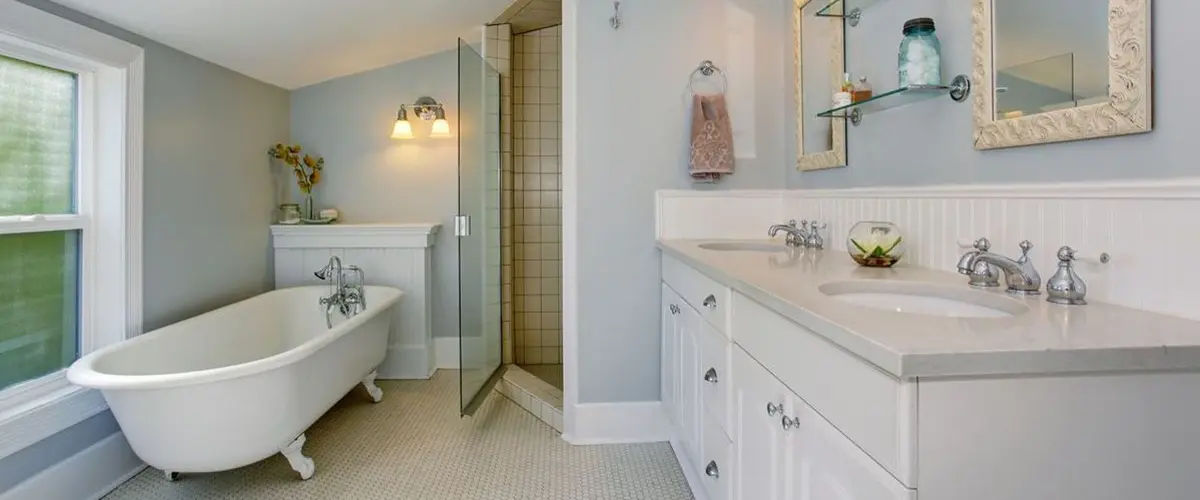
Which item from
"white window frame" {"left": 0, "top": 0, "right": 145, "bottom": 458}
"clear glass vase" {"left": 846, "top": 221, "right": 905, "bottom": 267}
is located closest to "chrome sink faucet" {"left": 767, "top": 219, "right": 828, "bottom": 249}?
"clear glass vase" {"left": 846, "top": 221, "right": 905, "bottom": 267}

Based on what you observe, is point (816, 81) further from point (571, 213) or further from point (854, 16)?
point (571, 213)

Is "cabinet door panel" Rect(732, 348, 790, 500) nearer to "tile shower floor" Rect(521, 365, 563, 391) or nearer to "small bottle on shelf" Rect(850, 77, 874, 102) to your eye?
"small bottle on shelf" Rect(850, 77, 874, 102)

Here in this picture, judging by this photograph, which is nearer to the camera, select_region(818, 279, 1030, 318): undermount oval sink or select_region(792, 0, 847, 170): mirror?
select_region(818, 279, 1030, 318): undermount oval sink

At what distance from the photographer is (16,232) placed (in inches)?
79.7

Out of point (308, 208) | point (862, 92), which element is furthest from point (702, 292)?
point (308, 208)

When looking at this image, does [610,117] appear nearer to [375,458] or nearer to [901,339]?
[375,458]

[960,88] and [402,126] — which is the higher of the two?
[402,126]

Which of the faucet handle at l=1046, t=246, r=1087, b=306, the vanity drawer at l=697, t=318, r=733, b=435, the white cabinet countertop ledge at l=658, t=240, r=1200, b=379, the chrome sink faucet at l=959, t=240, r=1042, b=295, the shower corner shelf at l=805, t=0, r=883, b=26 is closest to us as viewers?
the white cabinet countertop ledge at l=658, t=240, r=1200, b=379

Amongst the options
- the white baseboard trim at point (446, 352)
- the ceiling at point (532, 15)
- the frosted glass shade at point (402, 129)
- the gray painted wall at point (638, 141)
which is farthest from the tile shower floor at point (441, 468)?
the ceiling at point (532, 15)

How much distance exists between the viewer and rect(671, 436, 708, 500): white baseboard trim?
196 centimetres

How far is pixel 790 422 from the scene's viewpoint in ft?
3.72

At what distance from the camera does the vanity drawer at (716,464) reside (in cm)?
157

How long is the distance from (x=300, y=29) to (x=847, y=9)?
2473mm

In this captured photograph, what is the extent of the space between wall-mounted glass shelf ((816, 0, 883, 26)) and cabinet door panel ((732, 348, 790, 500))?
1.30 meters
